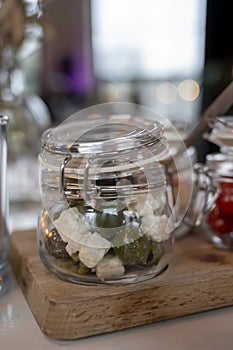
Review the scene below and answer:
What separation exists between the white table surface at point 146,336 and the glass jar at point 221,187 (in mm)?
91

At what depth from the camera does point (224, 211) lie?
1.58 feet

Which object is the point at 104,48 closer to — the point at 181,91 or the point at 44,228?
the point at 181,91

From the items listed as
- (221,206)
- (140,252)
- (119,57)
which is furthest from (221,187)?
(119,57)

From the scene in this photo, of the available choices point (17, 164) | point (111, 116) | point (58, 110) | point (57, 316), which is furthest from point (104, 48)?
point (57, 316)

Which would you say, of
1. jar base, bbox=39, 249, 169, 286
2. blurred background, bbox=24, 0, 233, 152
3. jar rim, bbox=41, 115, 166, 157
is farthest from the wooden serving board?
blurred background, bbox=24, 0, 233, 152

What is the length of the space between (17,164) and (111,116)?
0.43 meters

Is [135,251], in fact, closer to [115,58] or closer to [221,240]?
[221,240]

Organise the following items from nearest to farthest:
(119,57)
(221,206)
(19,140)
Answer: (221,206) → (19,140) → (119,57)

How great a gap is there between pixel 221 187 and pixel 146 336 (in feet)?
0.58

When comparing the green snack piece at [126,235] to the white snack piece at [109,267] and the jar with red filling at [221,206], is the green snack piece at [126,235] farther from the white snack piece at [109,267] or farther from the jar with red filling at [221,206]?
the jar with red filling at [221,206]

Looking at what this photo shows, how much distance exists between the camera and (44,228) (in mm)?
433

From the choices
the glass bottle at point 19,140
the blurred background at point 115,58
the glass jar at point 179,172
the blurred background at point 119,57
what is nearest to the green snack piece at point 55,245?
the glass jar at point 179,172

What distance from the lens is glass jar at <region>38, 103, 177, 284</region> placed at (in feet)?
1.30

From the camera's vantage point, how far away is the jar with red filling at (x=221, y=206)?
1.58 ft
